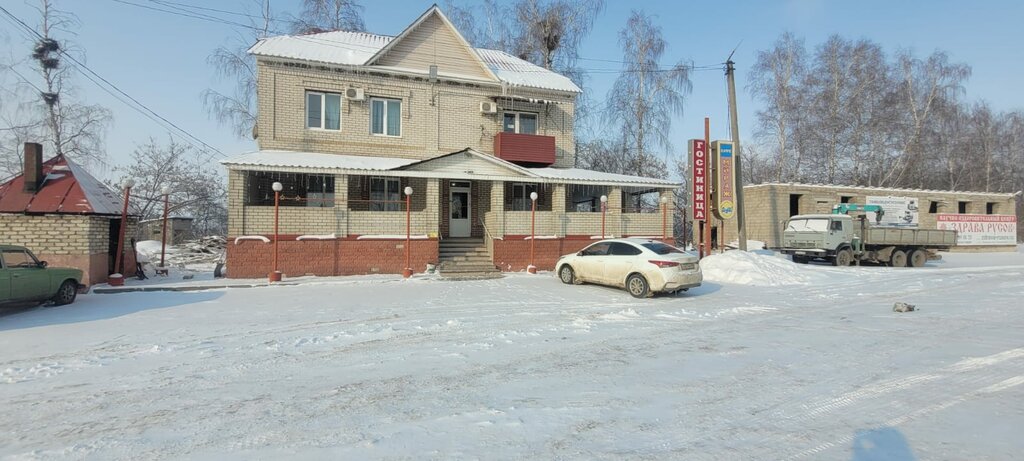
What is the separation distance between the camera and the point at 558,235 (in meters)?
18.0

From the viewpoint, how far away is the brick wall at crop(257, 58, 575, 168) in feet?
58.6

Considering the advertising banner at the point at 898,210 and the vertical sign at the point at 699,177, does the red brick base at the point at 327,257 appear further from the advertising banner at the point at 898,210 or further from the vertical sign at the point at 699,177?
the advertising banner at the point at 898,210

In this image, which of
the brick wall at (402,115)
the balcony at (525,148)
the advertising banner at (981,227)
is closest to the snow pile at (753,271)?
the balcony at (525,148)

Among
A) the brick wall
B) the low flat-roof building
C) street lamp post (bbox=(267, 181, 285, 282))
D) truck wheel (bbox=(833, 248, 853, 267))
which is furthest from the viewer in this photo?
the low flat-roof building

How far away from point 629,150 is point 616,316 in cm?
2453

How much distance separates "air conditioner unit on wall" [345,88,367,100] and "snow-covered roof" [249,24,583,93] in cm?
100

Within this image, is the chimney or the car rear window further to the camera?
the chimney

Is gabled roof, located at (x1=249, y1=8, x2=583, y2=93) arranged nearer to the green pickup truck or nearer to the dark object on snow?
the green pickup truck

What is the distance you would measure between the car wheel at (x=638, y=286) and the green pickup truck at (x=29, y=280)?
1239 centimetres

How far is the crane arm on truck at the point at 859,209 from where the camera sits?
80.2ft

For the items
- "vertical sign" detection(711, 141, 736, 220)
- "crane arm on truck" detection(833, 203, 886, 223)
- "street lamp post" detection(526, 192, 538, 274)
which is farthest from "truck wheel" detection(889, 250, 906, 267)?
"street lamp post" detection(526, 192, 538, 274)

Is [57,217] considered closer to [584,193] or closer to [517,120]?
[517,120]

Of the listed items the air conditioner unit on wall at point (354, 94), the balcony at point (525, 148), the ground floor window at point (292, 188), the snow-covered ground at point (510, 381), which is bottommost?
the snow-covered ground at point (510, 381)

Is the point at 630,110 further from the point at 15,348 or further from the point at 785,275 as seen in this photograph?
the point at 15,348
